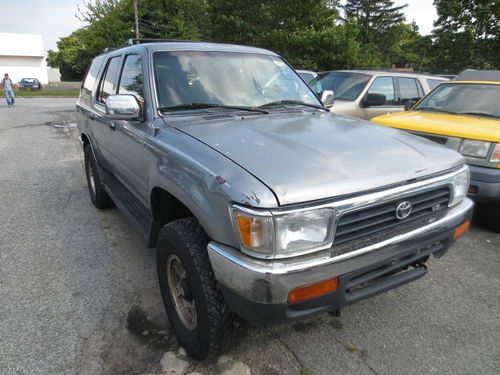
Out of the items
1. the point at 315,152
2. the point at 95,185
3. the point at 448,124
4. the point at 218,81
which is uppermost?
the point at 218,81

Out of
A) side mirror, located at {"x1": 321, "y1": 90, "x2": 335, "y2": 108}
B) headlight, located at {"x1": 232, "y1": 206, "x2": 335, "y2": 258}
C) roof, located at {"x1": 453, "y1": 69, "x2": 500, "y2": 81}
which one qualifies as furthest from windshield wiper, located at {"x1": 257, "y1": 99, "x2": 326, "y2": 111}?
roof, located at {"x1": 453, "y1": 69, "x2": 500, "y2": 81}

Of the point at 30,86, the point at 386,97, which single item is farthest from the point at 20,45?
the point at 386,97

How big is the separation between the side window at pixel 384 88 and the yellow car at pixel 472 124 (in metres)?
1.39

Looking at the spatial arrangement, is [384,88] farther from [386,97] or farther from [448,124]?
[448,124]

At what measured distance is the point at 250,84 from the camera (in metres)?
3.28

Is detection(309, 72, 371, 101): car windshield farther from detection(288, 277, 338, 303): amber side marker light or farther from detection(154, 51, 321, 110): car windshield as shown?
detection(288, 277, 338, 303): amber side marker light

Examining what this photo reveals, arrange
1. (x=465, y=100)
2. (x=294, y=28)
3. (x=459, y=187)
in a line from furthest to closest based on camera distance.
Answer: (x=294, y=28) → (x=465, y=100) → (x=459, y=187)

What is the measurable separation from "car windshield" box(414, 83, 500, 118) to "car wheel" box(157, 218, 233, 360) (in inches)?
179

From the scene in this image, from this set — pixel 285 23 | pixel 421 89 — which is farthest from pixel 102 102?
pixel 285 23

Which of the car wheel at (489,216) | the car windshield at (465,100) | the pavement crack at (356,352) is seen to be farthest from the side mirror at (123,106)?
the car windshield at (465,100)

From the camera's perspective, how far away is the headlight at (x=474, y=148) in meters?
4.10

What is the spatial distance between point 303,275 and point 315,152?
2.47 feet

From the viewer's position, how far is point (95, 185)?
4.81 metres

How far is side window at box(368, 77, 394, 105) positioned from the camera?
7470 mm
